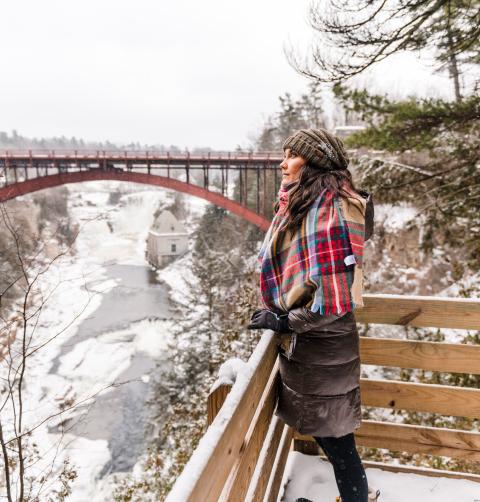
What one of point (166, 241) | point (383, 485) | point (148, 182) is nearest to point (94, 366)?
point (148, 182)

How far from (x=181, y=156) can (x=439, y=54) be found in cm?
1577

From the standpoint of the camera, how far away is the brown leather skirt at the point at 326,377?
161cm

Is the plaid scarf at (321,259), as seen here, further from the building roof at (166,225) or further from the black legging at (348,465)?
the building roof at (166,225)

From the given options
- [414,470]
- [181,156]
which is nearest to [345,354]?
[414,470]

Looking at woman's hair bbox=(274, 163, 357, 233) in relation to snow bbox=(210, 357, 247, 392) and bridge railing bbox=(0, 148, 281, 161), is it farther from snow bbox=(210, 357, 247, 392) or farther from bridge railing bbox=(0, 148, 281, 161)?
bridge railing bbox=(0, 148, 281, 161)

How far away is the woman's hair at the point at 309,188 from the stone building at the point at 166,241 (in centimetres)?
3812

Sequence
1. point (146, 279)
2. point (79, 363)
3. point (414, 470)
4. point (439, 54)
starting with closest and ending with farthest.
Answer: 1. point (414, 470)
2. point (439, 54)
3. point (79, 363)
4. point (146, 279)

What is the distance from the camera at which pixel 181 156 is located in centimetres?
1870

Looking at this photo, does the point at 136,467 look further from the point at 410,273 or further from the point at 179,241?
the point at 179,241

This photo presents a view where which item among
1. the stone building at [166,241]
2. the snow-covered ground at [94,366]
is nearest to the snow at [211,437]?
the snow-covered ground at [94,366]

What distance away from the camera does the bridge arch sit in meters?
17.3

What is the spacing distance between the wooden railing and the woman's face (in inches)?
27.8

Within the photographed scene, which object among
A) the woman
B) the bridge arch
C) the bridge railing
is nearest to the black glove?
the woman

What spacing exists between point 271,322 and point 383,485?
4.87ft
